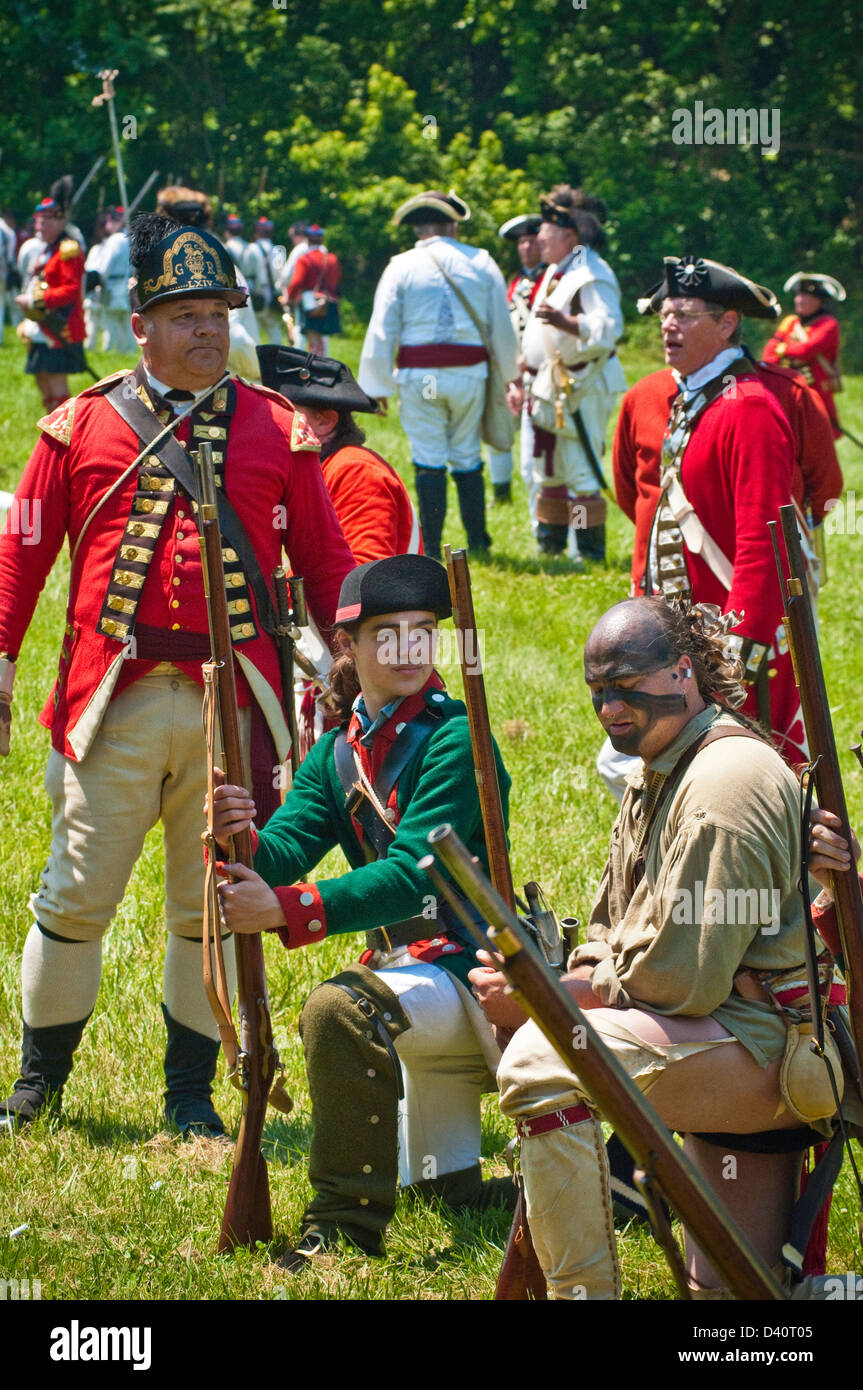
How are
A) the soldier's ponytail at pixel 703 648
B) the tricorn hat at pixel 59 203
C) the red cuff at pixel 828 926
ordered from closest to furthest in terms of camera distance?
the red cuff at pixel 828 926, the soldier's ponytail at pixel 703 648, the tricorn hat at pixel 59 203

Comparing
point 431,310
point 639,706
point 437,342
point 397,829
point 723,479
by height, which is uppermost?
point 431,310

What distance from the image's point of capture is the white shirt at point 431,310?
10398mm

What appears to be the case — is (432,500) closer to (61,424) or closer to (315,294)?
(61,424)

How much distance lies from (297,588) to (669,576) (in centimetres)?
163

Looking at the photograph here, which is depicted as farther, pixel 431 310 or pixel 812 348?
pixel 812 348

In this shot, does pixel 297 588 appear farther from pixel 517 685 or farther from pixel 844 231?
pixel 844 231

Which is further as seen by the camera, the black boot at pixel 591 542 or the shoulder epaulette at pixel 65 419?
the black boot at pixel 591 542

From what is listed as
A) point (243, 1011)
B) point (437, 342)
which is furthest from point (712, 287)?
point (437, 342)

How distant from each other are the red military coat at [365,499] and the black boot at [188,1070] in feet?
5.67

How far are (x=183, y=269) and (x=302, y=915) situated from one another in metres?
1.76

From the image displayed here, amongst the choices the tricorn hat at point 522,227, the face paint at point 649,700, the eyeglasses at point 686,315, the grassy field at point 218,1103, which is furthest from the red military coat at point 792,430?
the tricorn hat at point 522,227

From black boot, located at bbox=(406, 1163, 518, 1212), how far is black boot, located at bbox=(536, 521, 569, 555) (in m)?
7.73

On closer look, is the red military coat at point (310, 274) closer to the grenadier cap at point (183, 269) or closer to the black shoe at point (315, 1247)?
the grenadier cap at point (183, 269)

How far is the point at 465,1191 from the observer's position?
169 inches
